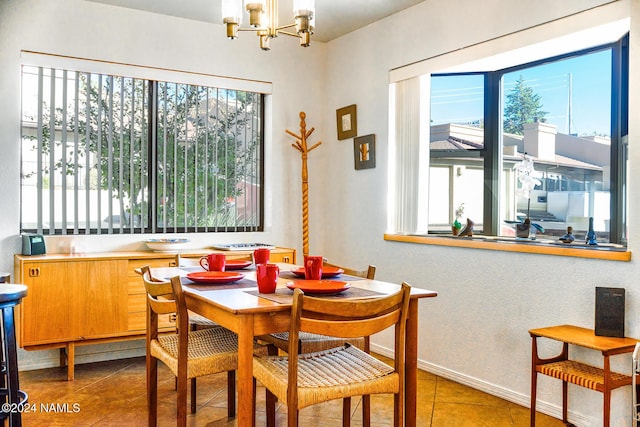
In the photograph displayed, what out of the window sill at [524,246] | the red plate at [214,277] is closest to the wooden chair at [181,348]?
the red plate at [214,277]

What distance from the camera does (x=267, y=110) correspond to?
468 centimetres

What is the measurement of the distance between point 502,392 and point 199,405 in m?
1.76

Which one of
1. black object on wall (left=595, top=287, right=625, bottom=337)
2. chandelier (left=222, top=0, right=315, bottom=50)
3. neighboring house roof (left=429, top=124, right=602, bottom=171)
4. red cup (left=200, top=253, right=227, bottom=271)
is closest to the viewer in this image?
chandelier (left=222, top=0, right=315, bottom=50)

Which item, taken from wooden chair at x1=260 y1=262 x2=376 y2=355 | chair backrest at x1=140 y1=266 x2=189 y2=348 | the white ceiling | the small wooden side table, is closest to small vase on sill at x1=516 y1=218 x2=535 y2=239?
the small wooden side table

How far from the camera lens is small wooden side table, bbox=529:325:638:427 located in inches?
93.4

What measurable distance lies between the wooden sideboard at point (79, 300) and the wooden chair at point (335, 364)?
1.79m

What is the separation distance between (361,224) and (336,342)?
184 centimetres

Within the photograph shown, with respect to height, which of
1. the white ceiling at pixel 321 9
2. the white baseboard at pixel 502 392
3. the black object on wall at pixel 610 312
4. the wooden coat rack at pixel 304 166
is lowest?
the white baseboard at pixel 502 392

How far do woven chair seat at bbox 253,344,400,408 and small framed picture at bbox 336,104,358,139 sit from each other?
2.54 m

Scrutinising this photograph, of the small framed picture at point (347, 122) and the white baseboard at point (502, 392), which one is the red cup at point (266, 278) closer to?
the white baseboard at point (502, 392)

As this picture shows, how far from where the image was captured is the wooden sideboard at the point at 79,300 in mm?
3367

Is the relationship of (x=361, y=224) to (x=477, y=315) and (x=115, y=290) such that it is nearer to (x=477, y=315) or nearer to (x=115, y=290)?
(x=477, y=315)

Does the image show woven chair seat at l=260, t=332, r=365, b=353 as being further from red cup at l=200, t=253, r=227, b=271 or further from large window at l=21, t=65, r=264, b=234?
large window at l=21, t=65, r=264, b=234

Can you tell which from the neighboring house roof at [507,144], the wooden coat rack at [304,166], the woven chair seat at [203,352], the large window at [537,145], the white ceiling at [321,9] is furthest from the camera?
the wooden coat rack at [304,166]
